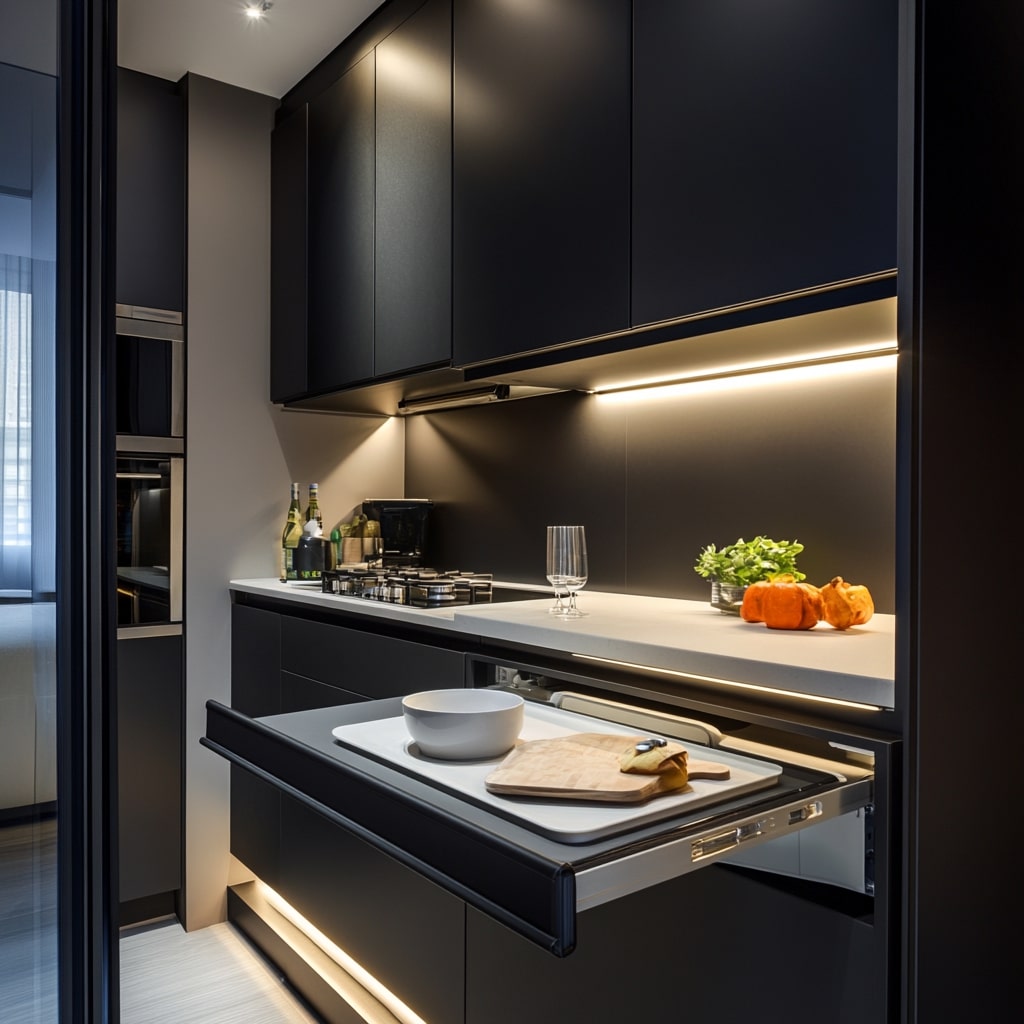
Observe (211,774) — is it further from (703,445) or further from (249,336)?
(703,445)

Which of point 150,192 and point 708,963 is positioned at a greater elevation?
point 150,192

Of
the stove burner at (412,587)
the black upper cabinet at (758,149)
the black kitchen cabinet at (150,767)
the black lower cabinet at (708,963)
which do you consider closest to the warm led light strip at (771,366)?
the black upper cabinet at (758,149)

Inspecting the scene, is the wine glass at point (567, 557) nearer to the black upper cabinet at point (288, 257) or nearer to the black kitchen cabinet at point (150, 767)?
the black upper cabinet at point (288, 257)

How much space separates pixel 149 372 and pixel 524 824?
8.03 ft

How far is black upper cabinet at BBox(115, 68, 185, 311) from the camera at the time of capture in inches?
108

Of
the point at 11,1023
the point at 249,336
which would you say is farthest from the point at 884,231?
the point at 249,336

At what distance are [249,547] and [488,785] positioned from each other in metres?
2.29

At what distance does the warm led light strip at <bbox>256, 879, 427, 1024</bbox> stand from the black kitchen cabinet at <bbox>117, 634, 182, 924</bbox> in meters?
0.33

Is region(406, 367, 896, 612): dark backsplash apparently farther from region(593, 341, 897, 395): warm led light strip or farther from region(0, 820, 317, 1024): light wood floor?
region(0, 820, 317, 1024): light wood floor

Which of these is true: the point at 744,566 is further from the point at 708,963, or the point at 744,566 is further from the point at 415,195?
the point at 415,195

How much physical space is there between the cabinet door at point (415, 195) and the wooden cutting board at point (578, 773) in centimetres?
140

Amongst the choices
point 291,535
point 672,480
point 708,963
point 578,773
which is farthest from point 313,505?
point 578,773

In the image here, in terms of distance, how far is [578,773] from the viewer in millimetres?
860

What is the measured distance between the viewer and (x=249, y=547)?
2945 mm
